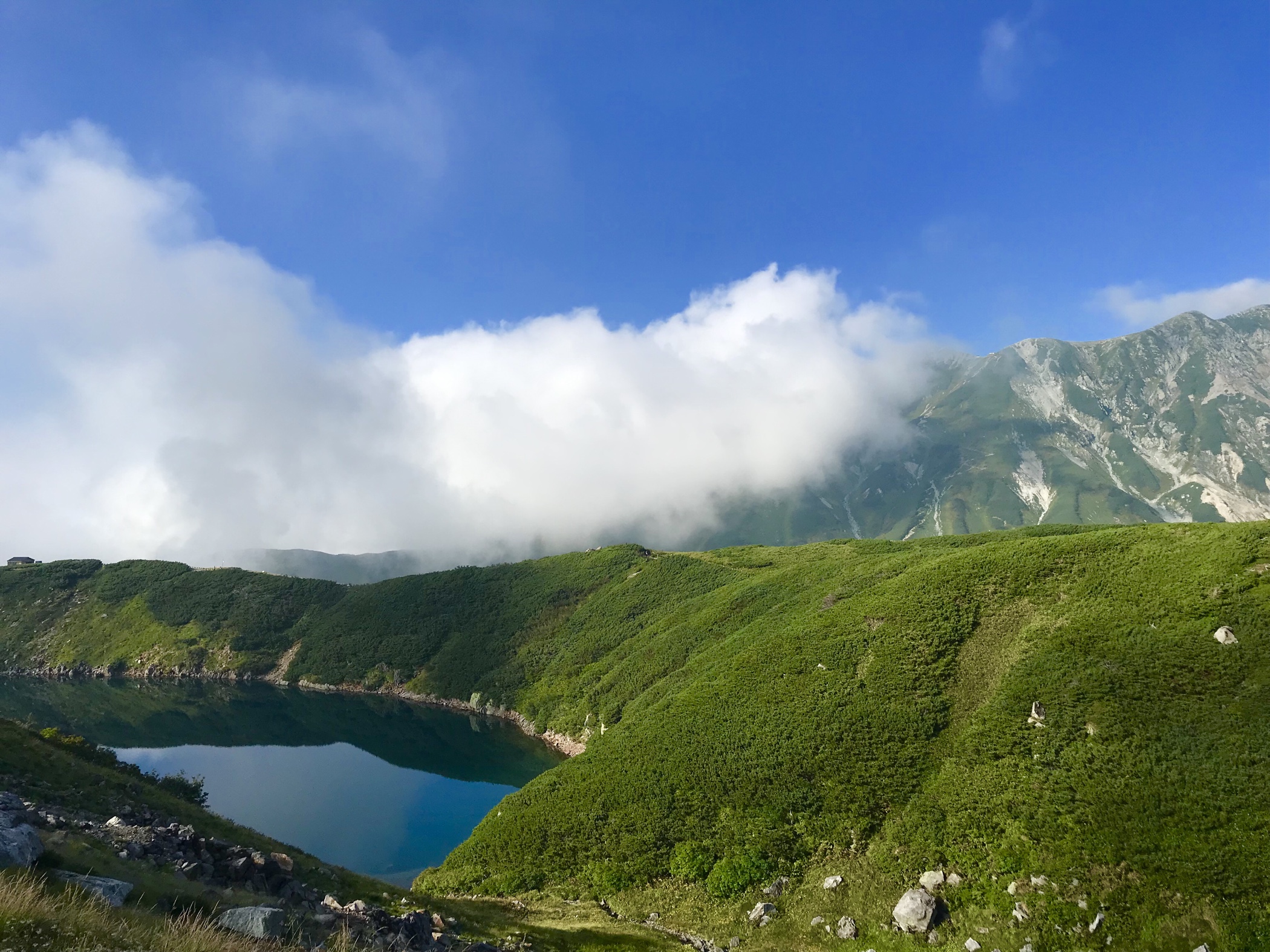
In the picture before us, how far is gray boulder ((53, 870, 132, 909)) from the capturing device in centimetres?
1231

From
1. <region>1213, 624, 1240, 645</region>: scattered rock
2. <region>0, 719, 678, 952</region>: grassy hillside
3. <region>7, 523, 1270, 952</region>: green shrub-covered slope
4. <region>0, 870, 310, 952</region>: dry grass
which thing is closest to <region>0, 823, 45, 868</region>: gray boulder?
<region>0, 719, 678, 952</region>: grassy hillside

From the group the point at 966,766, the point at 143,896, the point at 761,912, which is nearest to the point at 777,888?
the point at 761,912

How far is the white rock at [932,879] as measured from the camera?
89.8ft

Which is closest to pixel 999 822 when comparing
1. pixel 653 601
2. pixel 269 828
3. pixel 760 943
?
pixel 760 943

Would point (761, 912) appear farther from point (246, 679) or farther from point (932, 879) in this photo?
point (246, 679)

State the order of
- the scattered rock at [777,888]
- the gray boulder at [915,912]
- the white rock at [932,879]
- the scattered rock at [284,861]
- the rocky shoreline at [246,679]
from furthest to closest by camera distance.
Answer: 1. the rocky shoreline at [246,679]
2. the scattered rock at [777,888]
3. the white rock at [932,879]
4. the gray boulder at [915,912]
5. the scattered rock at [284,861]

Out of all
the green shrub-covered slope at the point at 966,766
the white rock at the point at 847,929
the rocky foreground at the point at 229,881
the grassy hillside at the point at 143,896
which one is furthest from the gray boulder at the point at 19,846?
the white rock at the point at 847,929

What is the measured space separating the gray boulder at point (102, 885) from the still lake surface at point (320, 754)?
4162 centimetres

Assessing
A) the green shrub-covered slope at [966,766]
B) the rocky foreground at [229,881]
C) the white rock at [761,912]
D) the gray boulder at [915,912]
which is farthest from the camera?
the white rock at [761,912]

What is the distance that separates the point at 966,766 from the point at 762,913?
1459 cm

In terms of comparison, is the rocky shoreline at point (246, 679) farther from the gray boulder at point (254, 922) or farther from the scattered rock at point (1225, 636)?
the gray boulder at point (254, 922)

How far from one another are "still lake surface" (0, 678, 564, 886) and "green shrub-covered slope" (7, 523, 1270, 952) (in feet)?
64.3

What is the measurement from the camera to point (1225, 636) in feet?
111

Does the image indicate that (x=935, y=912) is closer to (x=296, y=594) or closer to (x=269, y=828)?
(x=269, y=828)
